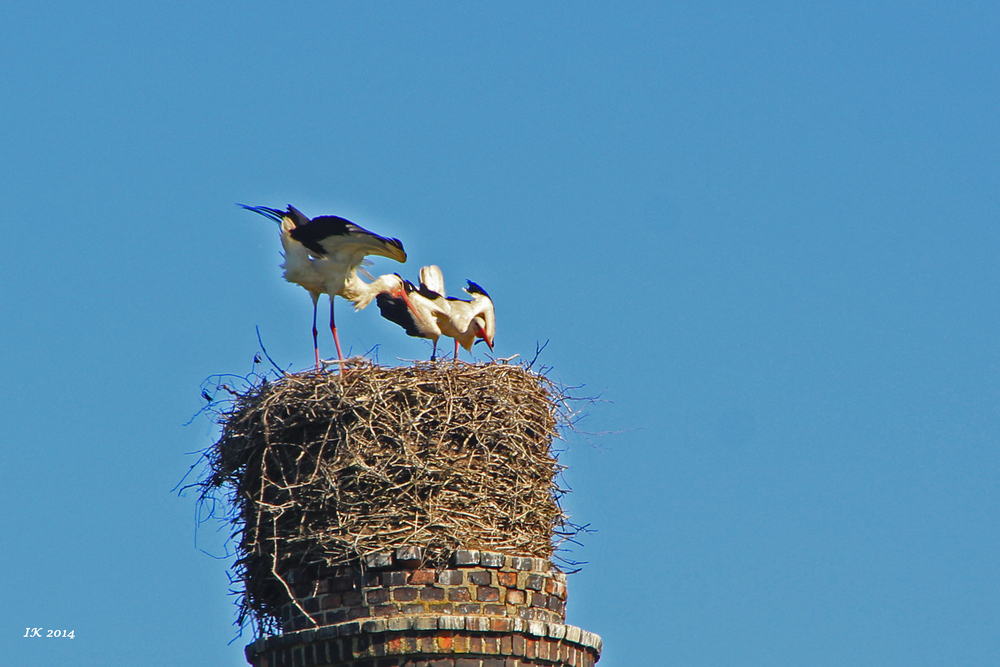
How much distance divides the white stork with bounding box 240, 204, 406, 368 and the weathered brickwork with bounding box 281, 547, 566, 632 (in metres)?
3.01

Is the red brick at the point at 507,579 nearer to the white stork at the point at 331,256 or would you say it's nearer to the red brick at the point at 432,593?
the red brick at the point at 432,593

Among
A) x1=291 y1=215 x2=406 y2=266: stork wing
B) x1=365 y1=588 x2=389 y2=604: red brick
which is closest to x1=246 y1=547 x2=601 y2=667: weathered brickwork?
x1=365 y1=588 x2=389 y2=604: red brick

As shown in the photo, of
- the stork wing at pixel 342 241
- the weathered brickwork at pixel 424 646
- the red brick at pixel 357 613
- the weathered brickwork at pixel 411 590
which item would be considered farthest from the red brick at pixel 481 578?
the stork wing at pixel 342 241

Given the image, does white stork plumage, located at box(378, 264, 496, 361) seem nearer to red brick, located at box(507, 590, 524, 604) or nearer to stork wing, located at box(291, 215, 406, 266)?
stork wing, located at box(291, 215, 406, 266)

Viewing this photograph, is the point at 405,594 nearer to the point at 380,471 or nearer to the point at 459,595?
the point at 459,595

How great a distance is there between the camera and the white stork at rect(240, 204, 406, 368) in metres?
12.3

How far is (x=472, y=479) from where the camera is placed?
1041cm

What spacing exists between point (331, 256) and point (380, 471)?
10.3 ft

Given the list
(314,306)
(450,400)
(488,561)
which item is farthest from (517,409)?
(314,306)

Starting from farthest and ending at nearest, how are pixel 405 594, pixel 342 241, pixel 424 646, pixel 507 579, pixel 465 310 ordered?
pixel 465 310, pixel 342 241, pixel 507 579, pixel 405 594, pixel 424 646

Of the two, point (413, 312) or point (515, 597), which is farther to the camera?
point (413, 312)

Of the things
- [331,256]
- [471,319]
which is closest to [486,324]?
[471,319]

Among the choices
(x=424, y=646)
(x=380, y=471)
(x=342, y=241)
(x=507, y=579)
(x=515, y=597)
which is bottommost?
(x=424, y=646)

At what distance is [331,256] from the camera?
41.9 feet
